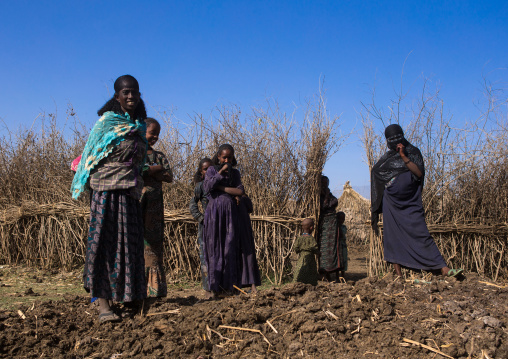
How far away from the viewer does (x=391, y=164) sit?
5207mm

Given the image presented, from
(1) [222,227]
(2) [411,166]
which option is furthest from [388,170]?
(1) [222,227]

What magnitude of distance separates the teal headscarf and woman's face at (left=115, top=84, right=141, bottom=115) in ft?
0.37

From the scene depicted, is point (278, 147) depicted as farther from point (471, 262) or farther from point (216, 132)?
point (471, 262)

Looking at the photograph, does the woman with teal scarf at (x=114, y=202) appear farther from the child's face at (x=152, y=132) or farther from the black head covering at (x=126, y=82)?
the child's face at (x=152, y=132)

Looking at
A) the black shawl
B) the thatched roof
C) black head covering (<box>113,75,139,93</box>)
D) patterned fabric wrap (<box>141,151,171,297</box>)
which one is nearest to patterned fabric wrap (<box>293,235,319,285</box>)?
the black shawl

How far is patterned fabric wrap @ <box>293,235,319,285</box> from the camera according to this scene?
17.7 ft

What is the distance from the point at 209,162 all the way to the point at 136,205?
1964 mm

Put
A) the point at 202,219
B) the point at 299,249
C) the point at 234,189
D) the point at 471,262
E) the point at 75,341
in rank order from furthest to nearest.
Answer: the point at 471,262 → the point at 299,249 → the point at 202,219 → the point at 234,189 → the point at 75,341

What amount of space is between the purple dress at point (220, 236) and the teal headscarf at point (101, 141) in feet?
5.45

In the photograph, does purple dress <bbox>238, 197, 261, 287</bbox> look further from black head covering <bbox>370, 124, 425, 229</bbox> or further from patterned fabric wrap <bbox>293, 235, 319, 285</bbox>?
black head covering <bbox>370, 124, 425, 229</bbox>

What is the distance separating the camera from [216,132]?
7.39m

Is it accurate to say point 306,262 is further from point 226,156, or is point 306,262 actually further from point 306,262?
point 226,156

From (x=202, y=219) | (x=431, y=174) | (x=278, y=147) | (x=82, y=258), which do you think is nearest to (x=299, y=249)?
(x=202, y=219)

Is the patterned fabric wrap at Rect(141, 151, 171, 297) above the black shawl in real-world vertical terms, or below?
below
